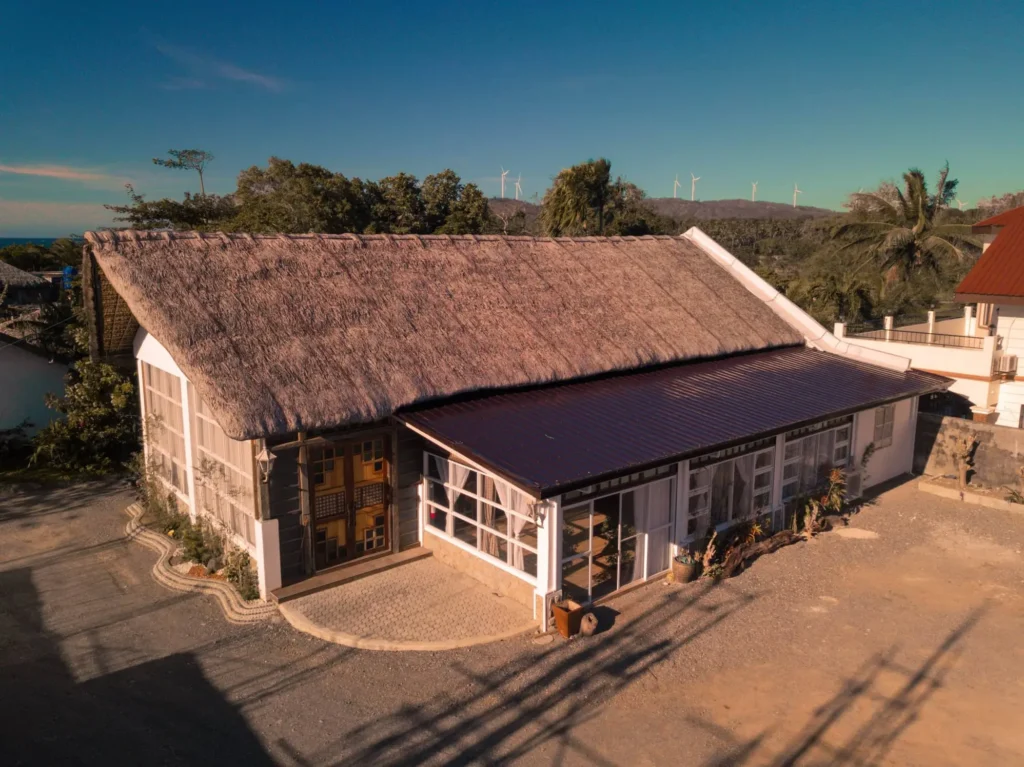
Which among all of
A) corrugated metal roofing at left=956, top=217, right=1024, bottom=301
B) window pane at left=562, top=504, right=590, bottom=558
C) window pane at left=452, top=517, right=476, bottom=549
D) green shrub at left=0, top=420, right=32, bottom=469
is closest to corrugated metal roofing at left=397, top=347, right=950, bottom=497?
window pane at left=562, top=504, right=590, bottom=558

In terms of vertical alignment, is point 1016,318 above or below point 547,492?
above

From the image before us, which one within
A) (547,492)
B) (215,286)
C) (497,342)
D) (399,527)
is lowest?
(399,527)

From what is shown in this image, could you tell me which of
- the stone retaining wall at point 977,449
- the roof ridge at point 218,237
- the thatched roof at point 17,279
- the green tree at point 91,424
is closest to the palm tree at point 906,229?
the stone retaining wall at point 977,449

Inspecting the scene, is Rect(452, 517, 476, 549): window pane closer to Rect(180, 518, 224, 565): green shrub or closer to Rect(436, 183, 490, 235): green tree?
Rect(180, 518, 224, 565): green shrub

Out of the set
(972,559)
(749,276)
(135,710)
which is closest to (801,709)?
(972,559)

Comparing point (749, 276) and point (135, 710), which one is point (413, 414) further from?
point (749, 276)

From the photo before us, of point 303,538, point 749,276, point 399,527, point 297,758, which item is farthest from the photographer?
point 749,276

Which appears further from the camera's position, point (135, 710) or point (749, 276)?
point (749, 276)
